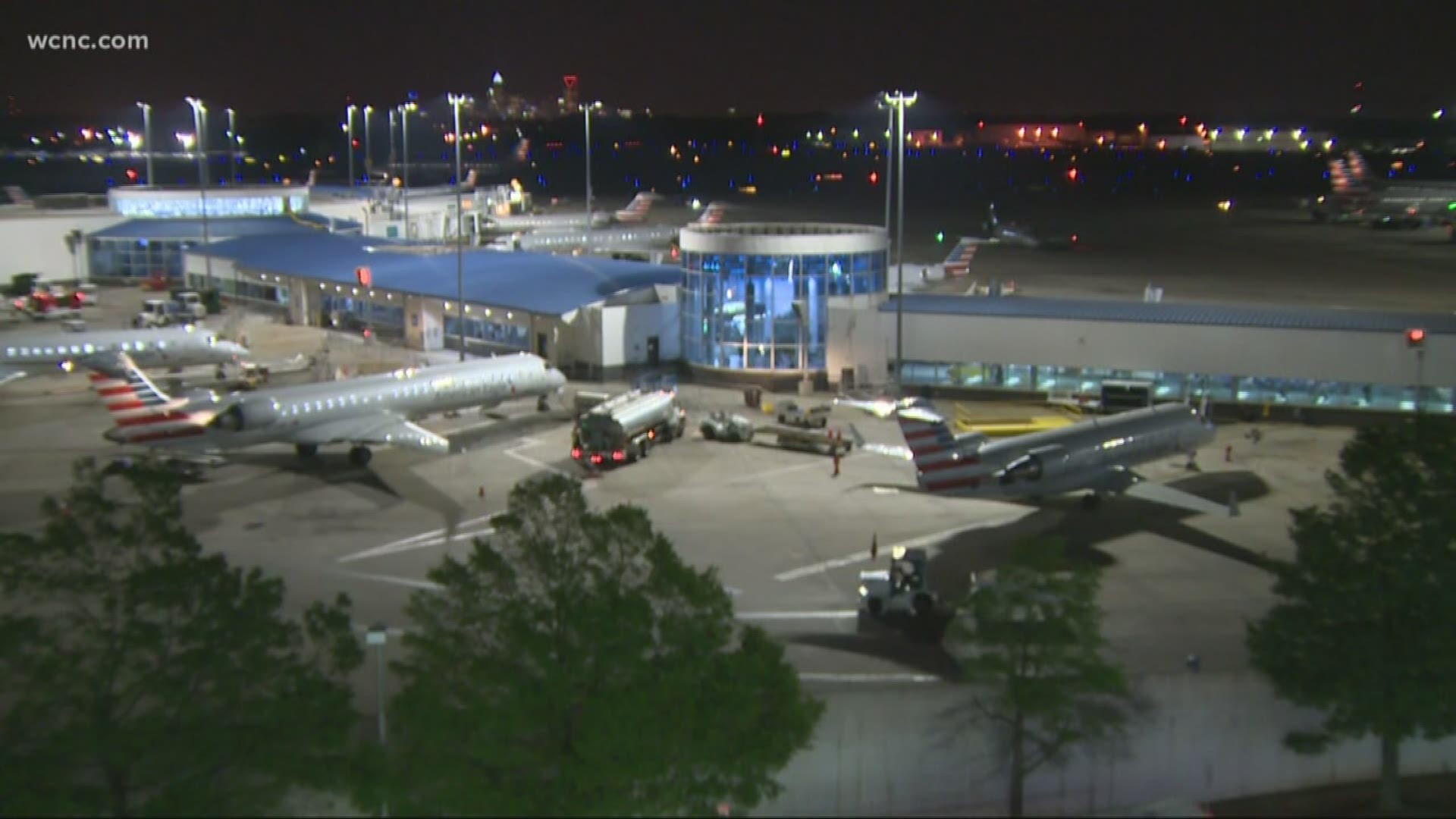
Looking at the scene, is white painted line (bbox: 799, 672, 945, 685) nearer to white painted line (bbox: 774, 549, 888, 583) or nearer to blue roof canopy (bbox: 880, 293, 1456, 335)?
white painted line (bbox: 774, 549, 888, 583)

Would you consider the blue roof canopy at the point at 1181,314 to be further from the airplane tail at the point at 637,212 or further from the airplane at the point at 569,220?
the airplane tail at the point at 637,212

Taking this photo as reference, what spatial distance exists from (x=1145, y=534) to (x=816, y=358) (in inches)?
1099

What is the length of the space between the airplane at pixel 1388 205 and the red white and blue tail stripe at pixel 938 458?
13813 centimetres

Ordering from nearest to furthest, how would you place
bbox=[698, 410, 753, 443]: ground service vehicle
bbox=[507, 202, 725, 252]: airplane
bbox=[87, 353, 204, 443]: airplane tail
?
bbox=[87, 353, 204, 443]: airplane tail < bbox=[698, 410, 753, 443]: ground service vehicle < bbox=[507, 202, 725, 252]: airplane

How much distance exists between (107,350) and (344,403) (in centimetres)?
2623

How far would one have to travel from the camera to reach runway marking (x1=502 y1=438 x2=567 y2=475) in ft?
180

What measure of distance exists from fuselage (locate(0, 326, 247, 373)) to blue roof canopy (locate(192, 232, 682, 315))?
13014 millimetres

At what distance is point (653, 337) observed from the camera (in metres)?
75.7

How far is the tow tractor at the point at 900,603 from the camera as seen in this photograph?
37.7 meters

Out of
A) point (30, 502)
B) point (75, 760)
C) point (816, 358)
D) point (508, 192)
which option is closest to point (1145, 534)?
point (816, 358)

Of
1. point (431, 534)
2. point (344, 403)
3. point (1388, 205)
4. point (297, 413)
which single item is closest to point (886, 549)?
point (431, 534)

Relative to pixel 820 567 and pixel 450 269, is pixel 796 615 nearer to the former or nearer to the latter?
pixel 820 567

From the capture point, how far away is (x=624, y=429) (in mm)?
54625

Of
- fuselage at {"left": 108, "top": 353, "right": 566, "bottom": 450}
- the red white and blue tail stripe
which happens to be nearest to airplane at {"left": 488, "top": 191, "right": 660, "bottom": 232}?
fuselage at {"left": 108, "top": 353, "right": 566, "bottom": 450}
